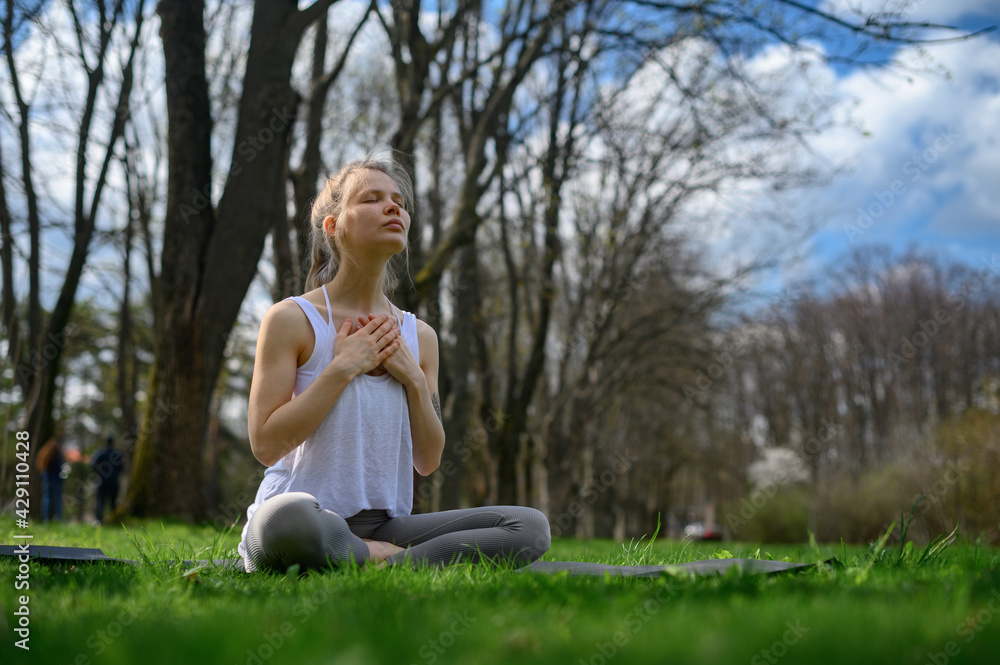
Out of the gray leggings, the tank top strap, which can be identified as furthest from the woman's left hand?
the gray leggings

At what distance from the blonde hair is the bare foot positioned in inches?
48.1

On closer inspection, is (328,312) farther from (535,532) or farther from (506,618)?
(506,618)

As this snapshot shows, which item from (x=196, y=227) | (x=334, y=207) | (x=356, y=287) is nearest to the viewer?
(x=356, y=287)

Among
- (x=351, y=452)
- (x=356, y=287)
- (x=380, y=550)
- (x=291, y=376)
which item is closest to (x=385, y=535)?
(x=380, y=550)

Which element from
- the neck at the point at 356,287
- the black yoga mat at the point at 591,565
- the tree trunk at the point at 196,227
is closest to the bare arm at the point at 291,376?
the neck at the point at 356,287

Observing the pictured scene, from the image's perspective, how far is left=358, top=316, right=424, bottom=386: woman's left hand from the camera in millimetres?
3125

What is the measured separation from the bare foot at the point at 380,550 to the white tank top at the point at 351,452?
159mm

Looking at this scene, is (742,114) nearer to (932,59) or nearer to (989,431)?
(932,59)

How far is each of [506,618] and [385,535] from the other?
1.53 metres

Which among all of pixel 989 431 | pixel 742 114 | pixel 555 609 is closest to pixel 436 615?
pixel 555 609

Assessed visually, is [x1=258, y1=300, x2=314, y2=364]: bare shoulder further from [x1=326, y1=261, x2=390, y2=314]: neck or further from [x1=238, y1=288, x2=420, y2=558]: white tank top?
[x1=326, y1=261, x2=390, y2=314]: neck

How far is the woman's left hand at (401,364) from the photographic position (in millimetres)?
3125

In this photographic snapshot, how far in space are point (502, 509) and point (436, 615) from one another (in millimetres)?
1412

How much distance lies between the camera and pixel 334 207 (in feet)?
11.5
